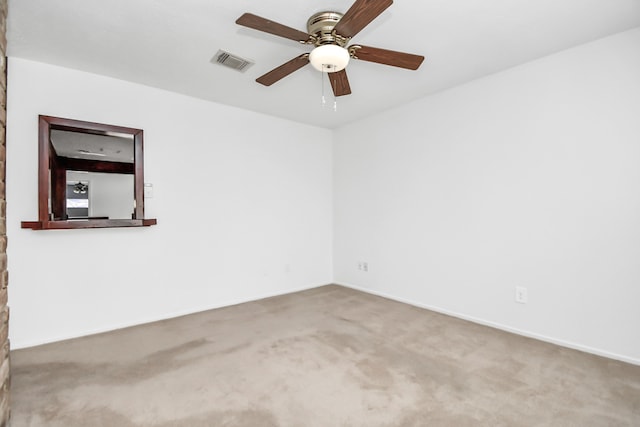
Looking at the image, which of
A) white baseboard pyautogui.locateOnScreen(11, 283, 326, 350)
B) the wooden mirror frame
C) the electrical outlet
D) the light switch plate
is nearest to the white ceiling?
the wooden mirror frame

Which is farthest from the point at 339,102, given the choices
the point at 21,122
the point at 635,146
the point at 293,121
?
the point at 21,122

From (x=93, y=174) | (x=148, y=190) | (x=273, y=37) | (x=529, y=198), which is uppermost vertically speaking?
(x=273, y=37)

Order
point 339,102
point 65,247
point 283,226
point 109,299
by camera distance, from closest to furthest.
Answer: point 65,247, point 109,299, point 339,102, point 283,226

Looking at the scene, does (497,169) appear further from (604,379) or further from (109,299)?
(109,299)

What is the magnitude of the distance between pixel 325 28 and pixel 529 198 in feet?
7.37

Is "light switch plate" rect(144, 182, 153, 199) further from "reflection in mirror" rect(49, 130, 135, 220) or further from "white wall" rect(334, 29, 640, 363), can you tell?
"white wall" rect(334, 29, 640, 363)

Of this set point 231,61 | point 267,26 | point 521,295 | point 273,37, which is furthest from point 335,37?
point 521,295

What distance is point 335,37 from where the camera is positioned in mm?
1927

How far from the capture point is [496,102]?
2924 millimetres

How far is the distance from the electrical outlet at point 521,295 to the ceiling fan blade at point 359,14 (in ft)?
8.43

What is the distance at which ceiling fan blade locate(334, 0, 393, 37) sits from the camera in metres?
1.53

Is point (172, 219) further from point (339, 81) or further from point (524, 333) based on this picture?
point (524, 333)

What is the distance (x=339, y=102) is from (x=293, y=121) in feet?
3.06

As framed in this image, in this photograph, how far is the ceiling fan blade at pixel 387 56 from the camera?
1976 mm
